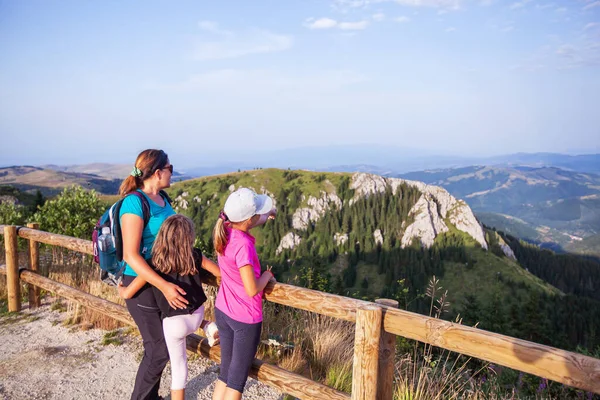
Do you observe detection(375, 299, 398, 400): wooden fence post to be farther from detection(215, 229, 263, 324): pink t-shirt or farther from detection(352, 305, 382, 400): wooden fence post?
detection(215, 229, 263, 324): pink t-shirt

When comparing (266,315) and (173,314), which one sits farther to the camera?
(266,315)

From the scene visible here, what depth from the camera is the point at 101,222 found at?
3852mm

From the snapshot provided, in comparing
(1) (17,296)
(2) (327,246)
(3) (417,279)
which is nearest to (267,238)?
(2) (327,246)

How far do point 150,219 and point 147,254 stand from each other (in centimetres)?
31

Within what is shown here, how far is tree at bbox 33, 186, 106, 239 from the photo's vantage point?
12211 mm

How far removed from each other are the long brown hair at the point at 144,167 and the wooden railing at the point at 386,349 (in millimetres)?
1526

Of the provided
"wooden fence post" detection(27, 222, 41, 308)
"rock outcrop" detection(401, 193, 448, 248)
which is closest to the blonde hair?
"wooden fence post" detection(27, 222, 41, 308)

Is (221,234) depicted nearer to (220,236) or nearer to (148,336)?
(220,236)

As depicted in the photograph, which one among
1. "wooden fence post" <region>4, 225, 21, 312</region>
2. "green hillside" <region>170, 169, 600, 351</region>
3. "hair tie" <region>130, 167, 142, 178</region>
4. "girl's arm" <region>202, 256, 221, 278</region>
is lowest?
"green hillside" <region>170, 169, 600, 351</region>

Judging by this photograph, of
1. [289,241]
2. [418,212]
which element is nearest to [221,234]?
[289,241]

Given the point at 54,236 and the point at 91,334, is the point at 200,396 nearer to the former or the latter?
the point at 91,334

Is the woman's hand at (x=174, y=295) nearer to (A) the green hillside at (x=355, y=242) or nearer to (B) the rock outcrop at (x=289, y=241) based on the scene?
(A) the green hillside at (x=355, y=242)

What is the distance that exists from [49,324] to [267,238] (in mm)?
122879

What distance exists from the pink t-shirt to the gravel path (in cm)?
182
